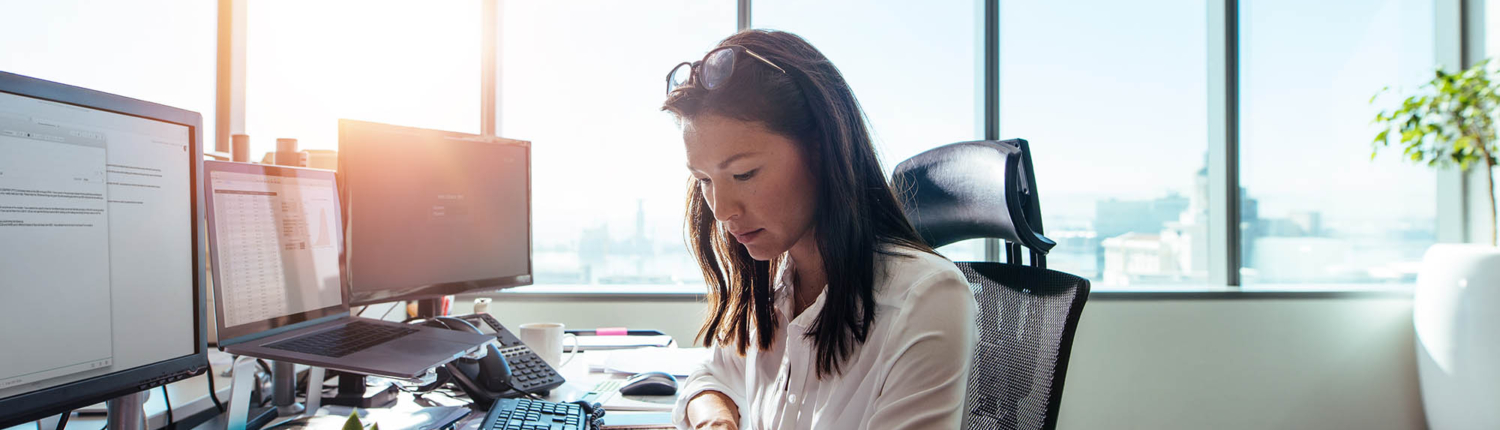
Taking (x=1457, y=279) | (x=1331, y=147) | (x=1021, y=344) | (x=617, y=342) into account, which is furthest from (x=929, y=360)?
(x=1331, y=147)

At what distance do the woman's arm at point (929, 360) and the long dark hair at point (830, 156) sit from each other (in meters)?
0.08

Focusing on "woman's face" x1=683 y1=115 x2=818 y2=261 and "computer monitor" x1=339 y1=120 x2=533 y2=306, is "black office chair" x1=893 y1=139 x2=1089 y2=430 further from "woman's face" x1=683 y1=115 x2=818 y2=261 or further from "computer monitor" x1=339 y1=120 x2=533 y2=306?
"computer monitor" x1=339 y1=120 x2=533 y2=306

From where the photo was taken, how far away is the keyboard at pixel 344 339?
0.89 m

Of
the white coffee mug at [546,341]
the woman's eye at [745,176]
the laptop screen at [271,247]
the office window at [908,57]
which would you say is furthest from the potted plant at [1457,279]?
the laptop screen at [271,247]

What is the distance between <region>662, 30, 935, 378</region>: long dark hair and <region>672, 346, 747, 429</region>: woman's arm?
183 millimetres

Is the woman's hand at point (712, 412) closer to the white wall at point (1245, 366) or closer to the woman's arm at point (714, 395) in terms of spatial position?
the woman's arm at point (714, 395)

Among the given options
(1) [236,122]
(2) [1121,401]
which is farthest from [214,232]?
(2) [1121,401]

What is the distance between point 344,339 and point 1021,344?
0.91m

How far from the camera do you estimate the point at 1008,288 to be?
0.91 metres

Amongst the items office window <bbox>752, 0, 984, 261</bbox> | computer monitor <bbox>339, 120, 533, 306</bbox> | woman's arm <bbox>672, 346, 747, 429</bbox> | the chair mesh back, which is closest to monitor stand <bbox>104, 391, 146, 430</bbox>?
computer monitor <bbox>339, 120, 533, 306</bbox>

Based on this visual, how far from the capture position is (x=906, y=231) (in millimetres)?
885

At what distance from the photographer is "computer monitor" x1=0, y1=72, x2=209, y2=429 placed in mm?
567

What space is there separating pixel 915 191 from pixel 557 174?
181cm

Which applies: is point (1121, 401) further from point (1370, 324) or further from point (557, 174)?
point (557, 174)
